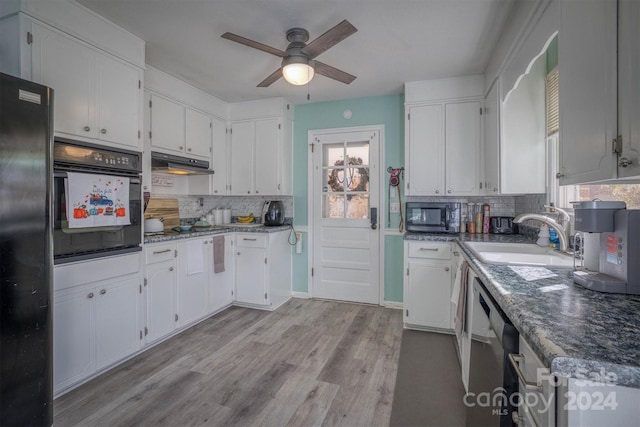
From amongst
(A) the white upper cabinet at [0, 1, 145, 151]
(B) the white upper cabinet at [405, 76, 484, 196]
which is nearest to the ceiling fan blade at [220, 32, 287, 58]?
(A) the white upper cabinet at [0, 1, 145, 151]

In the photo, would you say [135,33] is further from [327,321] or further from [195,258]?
[327,321]

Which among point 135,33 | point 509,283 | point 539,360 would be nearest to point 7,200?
point 135,33

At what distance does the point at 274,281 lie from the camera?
3.61 meters

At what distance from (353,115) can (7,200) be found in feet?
10.7

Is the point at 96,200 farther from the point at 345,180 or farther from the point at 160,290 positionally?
the point at 345,180

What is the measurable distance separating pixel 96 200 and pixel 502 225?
11.5ft

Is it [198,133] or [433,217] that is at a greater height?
[198,133]

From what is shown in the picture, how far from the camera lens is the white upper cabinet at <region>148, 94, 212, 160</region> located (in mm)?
2917

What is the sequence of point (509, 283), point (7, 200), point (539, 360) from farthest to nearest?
point (7, 200) < point (509, 283) < point (539, 360)

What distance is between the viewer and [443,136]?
3.12m

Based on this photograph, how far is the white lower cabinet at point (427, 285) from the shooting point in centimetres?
284

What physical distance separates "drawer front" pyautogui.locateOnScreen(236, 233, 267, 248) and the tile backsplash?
670 mm

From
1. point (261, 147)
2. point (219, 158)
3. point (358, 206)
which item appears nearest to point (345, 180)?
point (358, 206)

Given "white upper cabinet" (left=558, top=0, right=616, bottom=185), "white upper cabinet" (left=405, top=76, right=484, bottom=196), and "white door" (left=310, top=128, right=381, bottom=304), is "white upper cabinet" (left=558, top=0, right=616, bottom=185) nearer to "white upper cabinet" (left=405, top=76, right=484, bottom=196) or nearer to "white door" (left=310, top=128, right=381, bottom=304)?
"white upper cabinet" (left=405, top=76, right=484, bottom=196)
